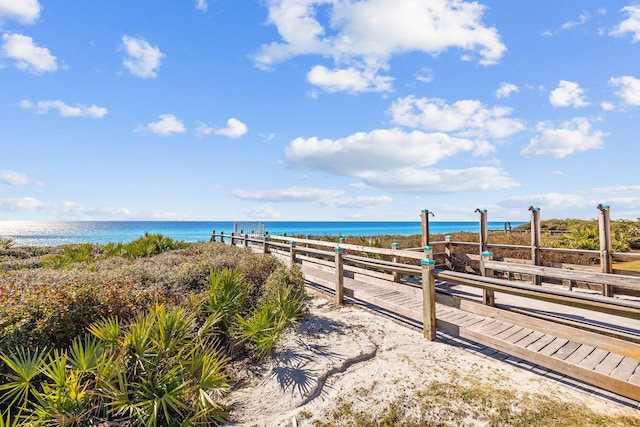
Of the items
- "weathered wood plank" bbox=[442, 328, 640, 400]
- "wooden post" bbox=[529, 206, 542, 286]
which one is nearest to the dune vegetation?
"weathered wood plank" bbox=[442, 328, 640, 400]

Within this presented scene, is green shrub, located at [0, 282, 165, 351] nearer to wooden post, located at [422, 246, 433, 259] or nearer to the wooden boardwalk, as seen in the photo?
the wooden boardwalk

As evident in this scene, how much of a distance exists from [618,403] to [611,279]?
10.6 feet

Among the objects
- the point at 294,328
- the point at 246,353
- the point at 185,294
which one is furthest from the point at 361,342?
the point at 185,294

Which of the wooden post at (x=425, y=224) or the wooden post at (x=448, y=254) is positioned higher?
the wooden post at (x=425, y=224)

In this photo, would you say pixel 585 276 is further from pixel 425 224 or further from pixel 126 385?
pixel 126 385

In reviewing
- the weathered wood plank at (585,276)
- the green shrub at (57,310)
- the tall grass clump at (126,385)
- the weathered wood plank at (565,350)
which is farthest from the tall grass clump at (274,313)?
the weathered wood plank at (585,276)

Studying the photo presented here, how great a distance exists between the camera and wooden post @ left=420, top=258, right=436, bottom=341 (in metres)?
5.37

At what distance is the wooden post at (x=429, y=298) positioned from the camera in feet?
17.6

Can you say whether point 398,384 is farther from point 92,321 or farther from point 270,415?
point 92,321

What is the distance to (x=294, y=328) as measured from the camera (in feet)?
19.5

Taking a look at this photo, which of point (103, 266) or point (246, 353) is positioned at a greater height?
point (103, 266)

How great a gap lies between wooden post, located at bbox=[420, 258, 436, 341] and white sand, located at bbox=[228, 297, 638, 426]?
189mm

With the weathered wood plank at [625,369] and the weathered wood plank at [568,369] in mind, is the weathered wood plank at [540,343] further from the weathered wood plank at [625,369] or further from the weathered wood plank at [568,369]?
the weathered wood plank at [625,369]

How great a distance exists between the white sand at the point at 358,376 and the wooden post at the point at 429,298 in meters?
0.19
